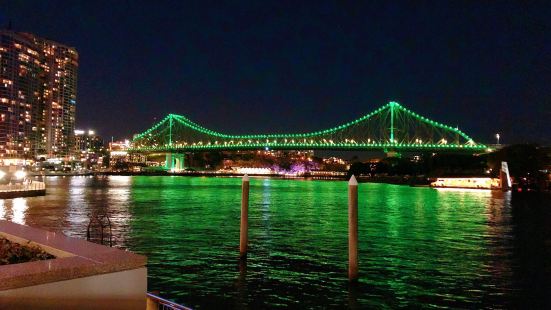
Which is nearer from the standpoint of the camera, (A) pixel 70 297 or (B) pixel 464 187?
(A) pixel 70 297

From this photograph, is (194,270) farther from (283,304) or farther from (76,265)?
(76,265)

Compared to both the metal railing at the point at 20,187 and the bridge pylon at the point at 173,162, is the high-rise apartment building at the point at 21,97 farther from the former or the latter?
the metal railing at the point at 20,187

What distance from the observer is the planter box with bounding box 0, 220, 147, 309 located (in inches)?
191

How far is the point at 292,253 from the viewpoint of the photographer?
1925cm

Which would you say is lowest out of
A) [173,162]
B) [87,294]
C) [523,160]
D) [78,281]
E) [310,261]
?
[310,261]

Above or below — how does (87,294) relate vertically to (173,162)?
below

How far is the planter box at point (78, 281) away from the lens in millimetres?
4848

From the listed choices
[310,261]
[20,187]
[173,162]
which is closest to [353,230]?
[310,261]

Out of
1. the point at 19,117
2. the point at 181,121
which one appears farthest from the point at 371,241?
the point at 19,117

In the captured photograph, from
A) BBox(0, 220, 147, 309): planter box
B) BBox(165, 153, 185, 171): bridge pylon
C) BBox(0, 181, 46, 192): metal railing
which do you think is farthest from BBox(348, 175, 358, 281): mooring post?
BBox(165, 153, 185, 171): bridge pylon

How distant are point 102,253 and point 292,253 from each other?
1383cm

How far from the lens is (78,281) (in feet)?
17.2

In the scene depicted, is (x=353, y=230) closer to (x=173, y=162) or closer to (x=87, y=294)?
(x=87, y=294)

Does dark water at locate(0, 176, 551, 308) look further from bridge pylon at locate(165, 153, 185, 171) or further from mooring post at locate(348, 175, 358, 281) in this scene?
bridge pylon at locate(165, 153, 185, 171)
